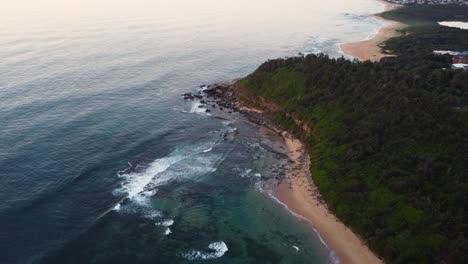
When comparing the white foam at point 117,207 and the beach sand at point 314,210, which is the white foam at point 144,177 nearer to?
the white foam at point 117,207

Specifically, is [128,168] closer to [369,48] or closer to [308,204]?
[308,204]

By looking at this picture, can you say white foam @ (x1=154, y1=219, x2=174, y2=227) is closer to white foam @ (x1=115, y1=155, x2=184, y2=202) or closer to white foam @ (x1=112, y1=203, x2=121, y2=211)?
white foam @ (x1=112, y1=203, x2=121, y2=211)

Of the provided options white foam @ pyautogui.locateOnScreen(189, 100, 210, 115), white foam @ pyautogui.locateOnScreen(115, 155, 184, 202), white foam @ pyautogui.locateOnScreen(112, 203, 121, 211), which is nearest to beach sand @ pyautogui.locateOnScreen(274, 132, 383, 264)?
white foam @ pyautogui.locateOnScreen(115, 155, 184, 202)

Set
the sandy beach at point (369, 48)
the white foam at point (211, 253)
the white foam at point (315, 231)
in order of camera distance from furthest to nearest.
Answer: the sandy beach at point (369, 48) → the white foam at point (315, 231) → the white foam at point (211, 253)

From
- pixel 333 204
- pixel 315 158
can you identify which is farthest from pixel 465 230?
pixel 315 158

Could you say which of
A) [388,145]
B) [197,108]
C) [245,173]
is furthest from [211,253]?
[197,108]

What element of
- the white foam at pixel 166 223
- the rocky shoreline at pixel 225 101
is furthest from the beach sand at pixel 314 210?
the white foam at pixel 166 223

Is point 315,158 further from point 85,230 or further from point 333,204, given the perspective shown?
point 85,230
